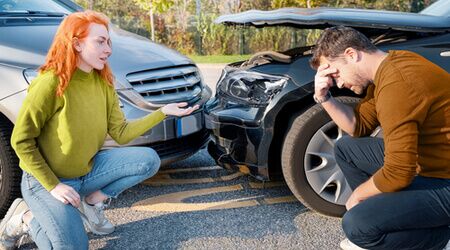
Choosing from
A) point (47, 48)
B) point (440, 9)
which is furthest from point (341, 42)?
point (440, 9)

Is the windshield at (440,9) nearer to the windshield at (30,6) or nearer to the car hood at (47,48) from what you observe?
the car hood at (47,48)

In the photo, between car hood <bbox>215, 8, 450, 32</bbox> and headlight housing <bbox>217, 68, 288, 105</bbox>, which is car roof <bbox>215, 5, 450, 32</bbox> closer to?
car hood <bbox>215, 8, 450, 32</bbox>

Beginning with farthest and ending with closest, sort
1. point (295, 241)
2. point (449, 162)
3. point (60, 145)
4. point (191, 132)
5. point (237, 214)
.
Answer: point (191, 132) < point (237, 214) < point (295, 241) < point (60, 145) < point (449, 162)

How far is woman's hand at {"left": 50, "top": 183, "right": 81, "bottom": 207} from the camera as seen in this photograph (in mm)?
2344

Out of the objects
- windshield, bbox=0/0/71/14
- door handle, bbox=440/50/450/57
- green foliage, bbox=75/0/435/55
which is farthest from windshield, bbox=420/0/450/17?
green foliage, bbox=75/0/435/55

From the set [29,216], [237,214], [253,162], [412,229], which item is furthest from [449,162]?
[29,216]

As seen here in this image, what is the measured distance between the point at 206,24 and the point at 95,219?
51.9 ft

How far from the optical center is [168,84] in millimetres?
3504

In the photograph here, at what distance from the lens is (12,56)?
302 cm

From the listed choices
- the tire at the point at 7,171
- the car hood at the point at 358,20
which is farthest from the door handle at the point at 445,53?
the tire at the point at 7,171

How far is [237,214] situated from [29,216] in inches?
49.2

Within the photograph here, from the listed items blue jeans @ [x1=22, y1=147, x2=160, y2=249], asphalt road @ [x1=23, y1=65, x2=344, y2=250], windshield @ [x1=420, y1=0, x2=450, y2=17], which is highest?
windshield @ [x1=420, y1=0, x2=450, y2=17]

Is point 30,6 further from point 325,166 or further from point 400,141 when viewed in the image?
point 400,141

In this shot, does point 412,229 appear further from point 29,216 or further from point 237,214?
point 29,216
